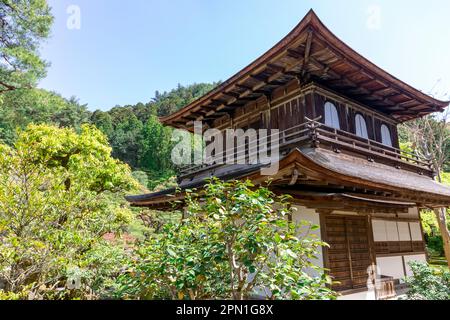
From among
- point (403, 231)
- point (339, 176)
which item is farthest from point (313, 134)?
point (403, 231)

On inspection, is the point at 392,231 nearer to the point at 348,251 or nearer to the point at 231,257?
the point at 348,251

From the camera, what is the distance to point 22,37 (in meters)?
14.6

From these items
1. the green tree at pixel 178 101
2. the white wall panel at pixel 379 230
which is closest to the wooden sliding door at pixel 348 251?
the white wall panel at pixel 379 230

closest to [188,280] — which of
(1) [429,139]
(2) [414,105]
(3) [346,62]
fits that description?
(3) [346,62]

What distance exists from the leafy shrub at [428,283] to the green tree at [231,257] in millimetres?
4378

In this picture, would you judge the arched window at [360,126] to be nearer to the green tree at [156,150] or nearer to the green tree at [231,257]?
the green tree at [231,257]

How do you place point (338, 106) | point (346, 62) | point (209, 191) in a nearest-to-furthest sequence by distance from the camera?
point (209, 191)
point (346, 62)
point (338, 106)

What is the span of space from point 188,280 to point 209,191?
983 mm

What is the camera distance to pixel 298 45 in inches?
286

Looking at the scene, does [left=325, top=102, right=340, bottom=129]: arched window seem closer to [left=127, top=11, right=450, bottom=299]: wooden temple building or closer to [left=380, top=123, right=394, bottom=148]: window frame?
[left=127, top=11, right=450, bottom=299]: wooden temple building

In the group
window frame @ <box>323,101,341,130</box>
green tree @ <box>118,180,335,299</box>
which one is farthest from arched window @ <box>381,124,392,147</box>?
green tree @ <box>118,180,335,299</box>

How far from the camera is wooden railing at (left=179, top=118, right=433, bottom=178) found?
24.0 feet

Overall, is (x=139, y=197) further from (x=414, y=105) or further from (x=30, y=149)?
(x=414, y=105)

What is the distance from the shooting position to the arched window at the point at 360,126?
9.67 metres
